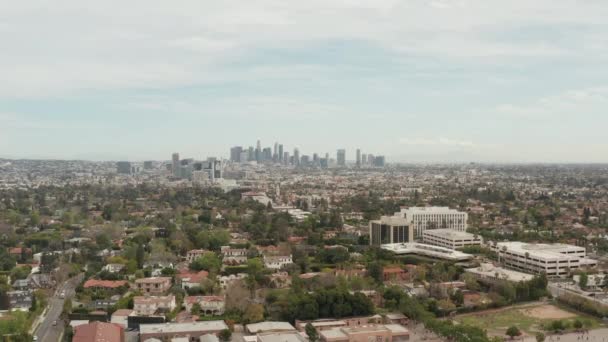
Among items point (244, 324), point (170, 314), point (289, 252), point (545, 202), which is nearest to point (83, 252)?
point (289, 252)

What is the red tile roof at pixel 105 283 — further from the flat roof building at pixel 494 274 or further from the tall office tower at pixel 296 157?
the tall office tower at pixel 296 157

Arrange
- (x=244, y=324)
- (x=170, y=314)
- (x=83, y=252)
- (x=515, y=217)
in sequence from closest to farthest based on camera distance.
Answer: (x=244, y=324) < (x=170, y=314) < (x=83, y=252) < (x=515, y=217)

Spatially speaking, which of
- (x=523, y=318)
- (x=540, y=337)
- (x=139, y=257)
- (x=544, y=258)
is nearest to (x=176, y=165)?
(x=139, y=257)

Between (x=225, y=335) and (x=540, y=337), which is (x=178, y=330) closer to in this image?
(x=225, y=335)

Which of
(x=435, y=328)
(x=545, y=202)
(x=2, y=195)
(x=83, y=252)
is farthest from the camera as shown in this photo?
(x=2, y=195)

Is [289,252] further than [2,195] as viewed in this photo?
No

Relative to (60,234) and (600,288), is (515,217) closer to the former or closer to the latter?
(600,288)
